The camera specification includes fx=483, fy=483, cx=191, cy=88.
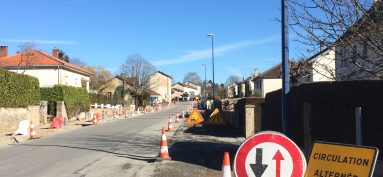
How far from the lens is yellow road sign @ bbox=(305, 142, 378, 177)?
4.37m

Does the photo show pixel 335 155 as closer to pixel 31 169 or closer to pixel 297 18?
pixel 297 18

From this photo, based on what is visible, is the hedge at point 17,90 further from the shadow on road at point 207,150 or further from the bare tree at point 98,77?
the bare tree at point 98,77

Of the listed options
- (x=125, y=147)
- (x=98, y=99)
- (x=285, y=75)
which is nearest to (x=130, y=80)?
(x=98, y=99)

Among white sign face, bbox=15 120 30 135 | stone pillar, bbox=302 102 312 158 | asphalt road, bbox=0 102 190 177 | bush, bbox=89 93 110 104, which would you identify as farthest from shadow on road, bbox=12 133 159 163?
bush, bbox=89 93 110 104

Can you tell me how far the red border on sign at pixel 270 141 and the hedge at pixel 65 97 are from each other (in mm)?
36288

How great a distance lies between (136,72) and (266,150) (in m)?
101

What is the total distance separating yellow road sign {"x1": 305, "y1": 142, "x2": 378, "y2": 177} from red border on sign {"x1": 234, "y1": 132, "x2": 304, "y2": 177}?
342 mm

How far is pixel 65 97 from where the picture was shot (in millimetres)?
40062

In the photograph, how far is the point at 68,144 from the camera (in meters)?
18.8

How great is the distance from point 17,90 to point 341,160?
27.6 m

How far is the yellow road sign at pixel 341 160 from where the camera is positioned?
14.3ft

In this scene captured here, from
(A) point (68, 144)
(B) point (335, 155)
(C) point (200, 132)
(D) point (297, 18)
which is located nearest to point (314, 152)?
(B) point (335, 155)

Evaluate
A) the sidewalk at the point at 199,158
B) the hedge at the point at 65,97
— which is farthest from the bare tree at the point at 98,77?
the sidewalk at the point at 199,158

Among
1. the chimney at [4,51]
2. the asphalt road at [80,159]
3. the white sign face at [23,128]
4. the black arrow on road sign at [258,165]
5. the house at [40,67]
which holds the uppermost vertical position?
the chimney at [4,51]
